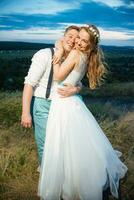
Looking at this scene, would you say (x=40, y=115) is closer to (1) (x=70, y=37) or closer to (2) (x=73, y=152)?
(2) (x=73, y=152)

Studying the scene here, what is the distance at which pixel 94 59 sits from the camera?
4.23 m

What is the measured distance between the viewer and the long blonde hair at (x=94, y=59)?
13.5 feet

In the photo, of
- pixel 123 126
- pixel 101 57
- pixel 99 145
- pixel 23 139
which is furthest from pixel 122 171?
pixel 123 126

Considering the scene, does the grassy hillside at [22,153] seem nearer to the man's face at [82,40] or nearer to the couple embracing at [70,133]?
the couple embracing at [70,133]

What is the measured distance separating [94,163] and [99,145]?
0.55ft

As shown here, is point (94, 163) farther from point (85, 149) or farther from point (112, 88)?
point (112, 88)

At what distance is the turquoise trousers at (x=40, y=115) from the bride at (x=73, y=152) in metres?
0.07

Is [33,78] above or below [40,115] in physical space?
above

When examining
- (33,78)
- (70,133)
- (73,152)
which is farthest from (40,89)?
Answer: (73,152)

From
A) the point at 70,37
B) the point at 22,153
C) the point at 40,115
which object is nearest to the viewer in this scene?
the point at 70,37

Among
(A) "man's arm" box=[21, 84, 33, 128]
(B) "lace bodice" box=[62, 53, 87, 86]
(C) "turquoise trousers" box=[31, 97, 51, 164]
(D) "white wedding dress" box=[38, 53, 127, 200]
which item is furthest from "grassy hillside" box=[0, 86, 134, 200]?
(B) "lace bodice" box=[62, 53, 87, 86]

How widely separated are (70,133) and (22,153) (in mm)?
1620

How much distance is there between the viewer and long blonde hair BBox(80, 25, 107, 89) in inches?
162

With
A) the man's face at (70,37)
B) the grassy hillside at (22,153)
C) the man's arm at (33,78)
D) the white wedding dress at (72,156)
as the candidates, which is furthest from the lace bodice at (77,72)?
the grassy hillside at (22,153)
